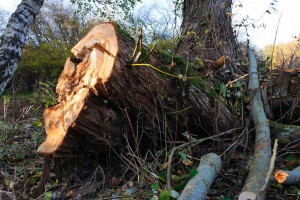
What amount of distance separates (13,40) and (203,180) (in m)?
3.30

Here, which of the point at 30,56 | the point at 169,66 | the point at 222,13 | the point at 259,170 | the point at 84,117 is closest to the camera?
the point at 259,170

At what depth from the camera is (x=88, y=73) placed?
2072 mm

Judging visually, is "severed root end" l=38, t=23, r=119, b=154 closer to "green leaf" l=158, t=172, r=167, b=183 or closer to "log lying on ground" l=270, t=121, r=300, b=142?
"green leaf" l=158, t=172, r=167, b=183

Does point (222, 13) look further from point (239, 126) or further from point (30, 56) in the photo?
point (30, 56)

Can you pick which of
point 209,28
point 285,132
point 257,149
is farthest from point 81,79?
point 209,28

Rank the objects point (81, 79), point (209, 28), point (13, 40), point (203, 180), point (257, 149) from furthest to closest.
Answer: point (209, 28), point (13, 40), point (81, 79), point (257, 149), point (203, 180)

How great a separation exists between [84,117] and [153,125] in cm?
58

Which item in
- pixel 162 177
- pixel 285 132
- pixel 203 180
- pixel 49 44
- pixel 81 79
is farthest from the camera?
pixel 49 44

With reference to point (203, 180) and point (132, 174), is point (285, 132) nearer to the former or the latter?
point (203, 180)

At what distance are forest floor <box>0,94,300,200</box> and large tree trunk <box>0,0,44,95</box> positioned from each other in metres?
1.27

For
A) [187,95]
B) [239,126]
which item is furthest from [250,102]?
[187,95]

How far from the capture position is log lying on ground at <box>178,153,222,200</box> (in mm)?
1450

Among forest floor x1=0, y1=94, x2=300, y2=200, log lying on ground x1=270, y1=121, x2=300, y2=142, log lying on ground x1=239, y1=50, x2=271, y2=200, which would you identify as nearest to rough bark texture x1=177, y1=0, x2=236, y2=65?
log lying on ground x1=239, y1=50, x2=271, y2=200

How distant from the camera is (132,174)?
7.38ft
